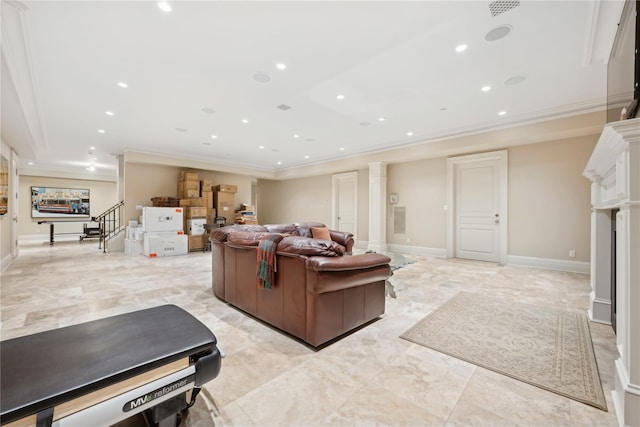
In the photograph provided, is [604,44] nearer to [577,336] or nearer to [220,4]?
[577,336]

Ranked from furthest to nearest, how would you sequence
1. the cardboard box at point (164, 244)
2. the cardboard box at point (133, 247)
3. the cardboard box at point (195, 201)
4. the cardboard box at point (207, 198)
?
the cardboard box at point (207, 198)
the cardboard box at point (195, 201)
the cardboard box at point (133, 247)
the cardboard box at point (164, 244)

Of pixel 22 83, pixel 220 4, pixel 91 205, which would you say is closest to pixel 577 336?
pixel 220 4

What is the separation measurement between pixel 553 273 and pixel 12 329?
748cm

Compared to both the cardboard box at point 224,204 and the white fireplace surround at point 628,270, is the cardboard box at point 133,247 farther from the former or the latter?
the white fireplace surround at point 628,270

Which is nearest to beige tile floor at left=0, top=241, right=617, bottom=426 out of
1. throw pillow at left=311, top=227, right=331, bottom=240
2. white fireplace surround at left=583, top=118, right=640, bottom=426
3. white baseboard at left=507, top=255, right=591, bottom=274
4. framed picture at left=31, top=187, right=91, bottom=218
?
white fireplace surround at left=583, top=118, right=640, bottom=426

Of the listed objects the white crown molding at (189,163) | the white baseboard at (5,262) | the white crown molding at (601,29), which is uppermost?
the white crown molding at (601,29)

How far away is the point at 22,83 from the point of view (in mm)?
3305

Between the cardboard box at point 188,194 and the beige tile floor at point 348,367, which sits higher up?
the cardboard box at point 188,194

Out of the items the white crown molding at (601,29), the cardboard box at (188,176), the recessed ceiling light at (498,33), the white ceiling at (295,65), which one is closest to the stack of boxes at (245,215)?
the cardboard box at (188,176)

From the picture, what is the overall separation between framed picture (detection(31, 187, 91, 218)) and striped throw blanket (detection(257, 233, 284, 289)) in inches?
508

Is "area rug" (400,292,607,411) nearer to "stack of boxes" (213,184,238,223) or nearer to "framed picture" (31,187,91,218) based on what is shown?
"stack of boxes" (213,184,238,223)

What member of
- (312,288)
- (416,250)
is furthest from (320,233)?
(416,250)

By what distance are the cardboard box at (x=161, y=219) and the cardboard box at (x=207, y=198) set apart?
119 cm

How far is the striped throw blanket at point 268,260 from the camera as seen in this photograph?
2.30 meters
